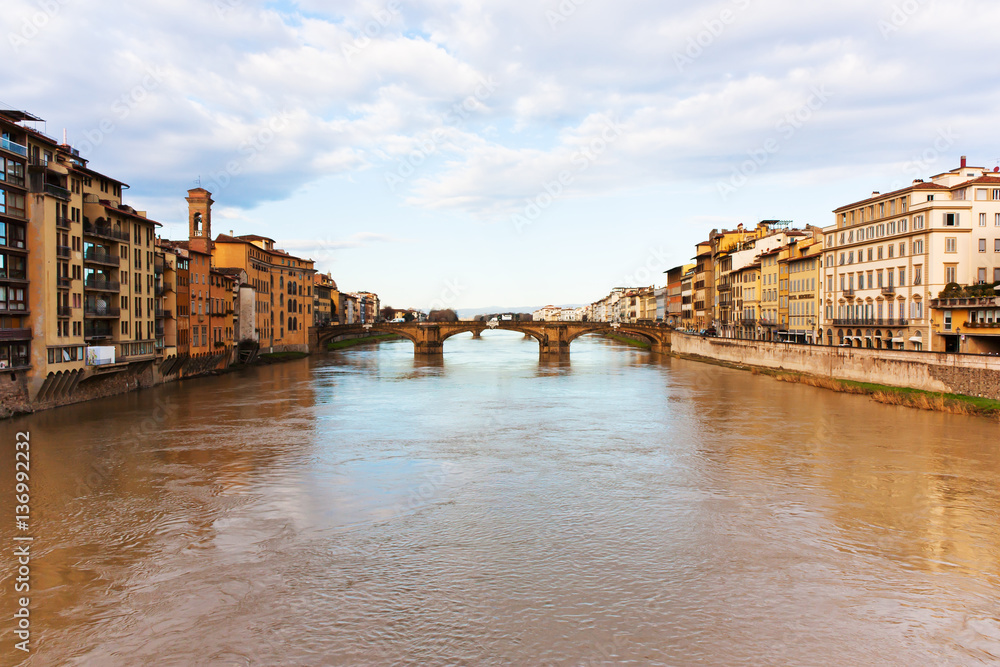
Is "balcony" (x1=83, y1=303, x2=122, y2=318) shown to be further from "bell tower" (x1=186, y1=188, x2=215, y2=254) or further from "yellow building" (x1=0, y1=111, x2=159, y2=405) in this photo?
"bell tower" (x1=186, y1=188, x2=215, y2=254)

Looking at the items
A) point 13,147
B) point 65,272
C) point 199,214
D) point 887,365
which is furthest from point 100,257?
point 887,365

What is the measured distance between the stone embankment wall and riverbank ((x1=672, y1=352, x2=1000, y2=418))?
1.34 feet

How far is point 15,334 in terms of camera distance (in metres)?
25.8

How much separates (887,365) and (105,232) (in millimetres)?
37728

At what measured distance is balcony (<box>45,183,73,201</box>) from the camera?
27.6 m

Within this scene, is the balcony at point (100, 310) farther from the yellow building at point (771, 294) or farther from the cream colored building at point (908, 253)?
the yellow building at point (771, 294)

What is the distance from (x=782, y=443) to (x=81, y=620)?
779 inches

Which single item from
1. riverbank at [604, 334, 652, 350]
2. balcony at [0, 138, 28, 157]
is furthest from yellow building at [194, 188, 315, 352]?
riverbank at [604, 334, 652, 350]

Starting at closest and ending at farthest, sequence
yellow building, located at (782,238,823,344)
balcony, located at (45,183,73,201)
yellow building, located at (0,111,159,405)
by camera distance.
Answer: yellow building, located at (0,111,159,405) → balcony, located at (45,183,73,201) → yellow building, located at (782,238,823,344)

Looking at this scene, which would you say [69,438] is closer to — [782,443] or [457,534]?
[457,534]

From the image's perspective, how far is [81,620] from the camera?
10.1 m

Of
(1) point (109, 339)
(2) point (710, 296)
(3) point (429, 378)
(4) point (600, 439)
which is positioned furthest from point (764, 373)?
(1) point (109, 339)

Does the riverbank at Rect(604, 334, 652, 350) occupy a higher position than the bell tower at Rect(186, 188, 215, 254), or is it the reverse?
the bell tower at Rect(186, 188, 215, 254)

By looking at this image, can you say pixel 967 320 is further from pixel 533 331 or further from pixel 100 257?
pixel 533 331
